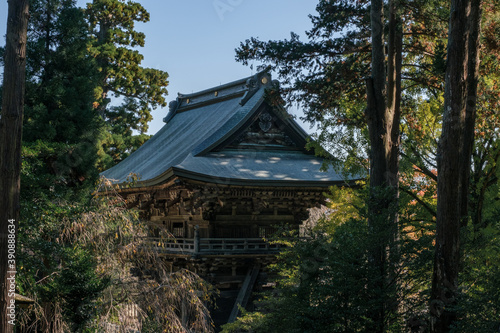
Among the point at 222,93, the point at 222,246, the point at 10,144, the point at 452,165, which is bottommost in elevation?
the point at 222,246

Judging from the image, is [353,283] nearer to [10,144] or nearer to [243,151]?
[10,144]

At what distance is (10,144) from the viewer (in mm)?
7250

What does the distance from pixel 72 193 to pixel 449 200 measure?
6.87 meters

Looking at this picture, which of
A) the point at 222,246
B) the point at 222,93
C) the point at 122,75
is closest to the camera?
the point at 222,246

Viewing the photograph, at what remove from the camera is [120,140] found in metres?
26.5

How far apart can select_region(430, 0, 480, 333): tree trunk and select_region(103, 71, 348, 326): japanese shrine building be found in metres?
7.02

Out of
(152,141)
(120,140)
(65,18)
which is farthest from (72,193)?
(120,140)

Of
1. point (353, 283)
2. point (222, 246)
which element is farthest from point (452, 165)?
point (222, 246)

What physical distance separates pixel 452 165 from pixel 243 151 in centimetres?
931

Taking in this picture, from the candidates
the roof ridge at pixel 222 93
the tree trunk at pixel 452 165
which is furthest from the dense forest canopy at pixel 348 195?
the roof ridge at pixel 222 93

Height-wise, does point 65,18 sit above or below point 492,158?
above

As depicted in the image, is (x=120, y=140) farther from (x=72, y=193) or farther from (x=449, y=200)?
(x=449, y=200)

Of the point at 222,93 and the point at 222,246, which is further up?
the point at 222,93

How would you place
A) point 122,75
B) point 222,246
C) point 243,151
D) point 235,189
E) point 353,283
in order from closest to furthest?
1. point 353,283
2. point 235,189
3. point 222,246
4. point 243,151
5. point 122,75
